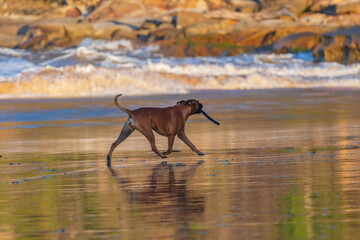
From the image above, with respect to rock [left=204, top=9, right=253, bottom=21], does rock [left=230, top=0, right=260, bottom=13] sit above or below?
above

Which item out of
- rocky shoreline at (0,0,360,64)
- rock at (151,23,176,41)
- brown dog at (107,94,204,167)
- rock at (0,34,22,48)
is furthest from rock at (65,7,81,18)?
brown dog at (107,94,204,167)

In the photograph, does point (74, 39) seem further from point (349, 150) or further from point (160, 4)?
point (349, 150)

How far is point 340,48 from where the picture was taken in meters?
43.3

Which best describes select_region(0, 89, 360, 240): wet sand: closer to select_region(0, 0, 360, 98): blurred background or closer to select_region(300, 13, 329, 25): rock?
select_region(0, 0, 360, 98): blurred background

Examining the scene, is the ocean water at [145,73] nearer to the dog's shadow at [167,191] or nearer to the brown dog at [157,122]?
the brown dog at [157,122]

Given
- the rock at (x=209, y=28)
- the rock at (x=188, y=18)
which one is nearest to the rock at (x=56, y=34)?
the rock at (x=188, y=18)

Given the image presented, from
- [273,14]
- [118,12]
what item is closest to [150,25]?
[118,12]

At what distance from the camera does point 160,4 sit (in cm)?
6619

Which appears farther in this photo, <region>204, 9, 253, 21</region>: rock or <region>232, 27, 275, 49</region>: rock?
<region>204, 9, 253, 21</region>: rock

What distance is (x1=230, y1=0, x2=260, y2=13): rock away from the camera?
6153 centimetres

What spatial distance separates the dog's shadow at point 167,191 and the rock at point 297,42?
38449mm

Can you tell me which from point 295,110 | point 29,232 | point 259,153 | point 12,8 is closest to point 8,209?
point 29,232

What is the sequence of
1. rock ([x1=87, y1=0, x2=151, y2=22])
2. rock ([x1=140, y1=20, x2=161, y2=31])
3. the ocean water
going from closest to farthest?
the ocean water < rock ([x1=140, y1=20, x2=161, y2=31]) < rock ([x1=87, y1=0, x2=151, y2=22])

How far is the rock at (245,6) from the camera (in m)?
61.5
